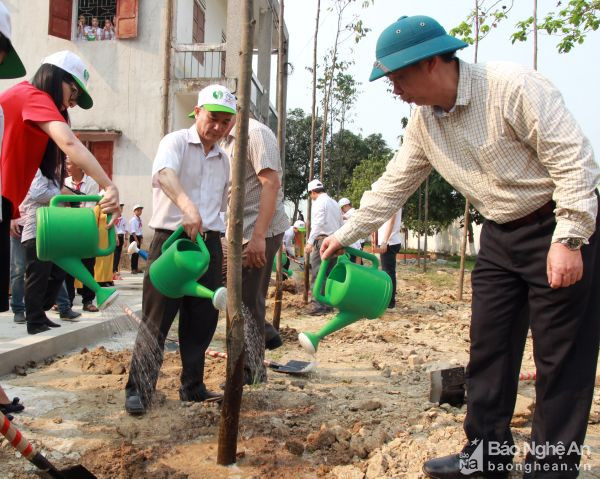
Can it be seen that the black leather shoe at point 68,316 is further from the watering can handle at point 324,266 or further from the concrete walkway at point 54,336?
the watering can handle at point 324,266

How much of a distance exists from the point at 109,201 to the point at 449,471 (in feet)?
5.62

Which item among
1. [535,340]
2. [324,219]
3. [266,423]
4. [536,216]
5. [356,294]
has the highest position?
[324,219]

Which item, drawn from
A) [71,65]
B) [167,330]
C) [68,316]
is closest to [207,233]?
[167,330]

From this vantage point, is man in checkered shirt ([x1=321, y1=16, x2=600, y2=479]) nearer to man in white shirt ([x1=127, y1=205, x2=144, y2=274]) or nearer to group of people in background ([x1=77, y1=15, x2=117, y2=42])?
man in white shirt ([x1=127, y1=205, x2=144, y2=274])

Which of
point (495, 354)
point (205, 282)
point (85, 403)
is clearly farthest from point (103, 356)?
point (495, 354)

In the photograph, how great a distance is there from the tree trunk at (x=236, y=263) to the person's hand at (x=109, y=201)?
1.77ft

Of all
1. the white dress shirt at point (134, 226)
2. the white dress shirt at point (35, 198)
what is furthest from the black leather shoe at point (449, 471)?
the white dress shirt at point (134, 226)

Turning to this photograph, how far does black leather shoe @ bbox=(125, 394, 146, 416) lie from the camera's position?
271 cm

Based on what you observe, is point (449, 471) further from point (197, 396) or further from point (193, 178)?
point (193, 178)

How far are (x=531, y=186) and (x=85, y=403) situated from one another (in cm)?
240

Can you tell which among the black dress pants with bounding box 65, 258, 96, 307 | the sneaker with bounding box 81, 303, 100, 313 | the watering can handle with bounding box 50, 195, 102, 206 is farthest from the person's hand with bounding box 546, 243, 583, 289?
the sneaker with bounding box 81, 303, 100, 313

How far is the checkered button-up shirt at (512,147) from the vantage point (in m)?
1.72

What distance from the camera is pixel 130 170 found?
1123 cm

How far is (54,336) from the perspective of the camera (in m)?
3.99
